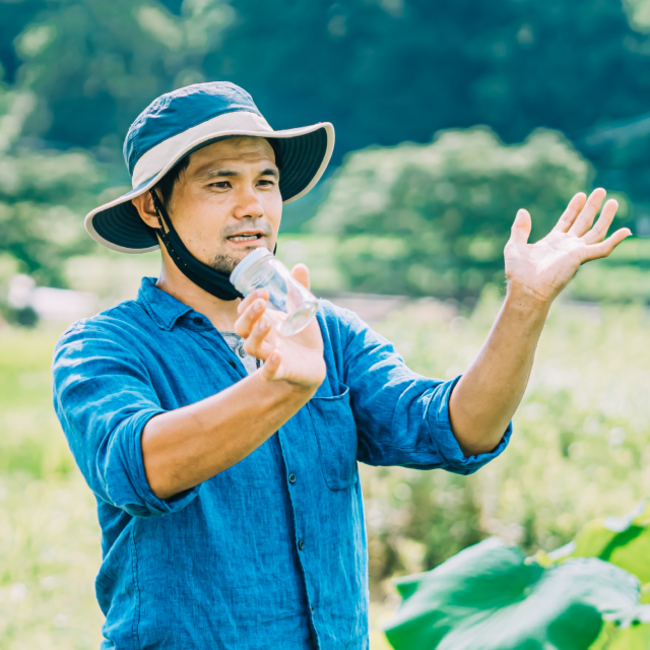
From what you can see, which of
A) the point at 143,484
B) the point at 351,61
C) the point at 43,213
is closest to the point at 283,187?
the point at 143,484

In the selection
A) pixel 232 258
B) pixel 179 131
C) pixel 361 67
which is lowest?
pixel 232 258

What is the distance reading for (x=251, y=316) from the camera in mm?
1076

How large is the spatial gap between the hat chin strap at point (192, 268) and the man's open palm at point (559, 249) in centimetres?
55

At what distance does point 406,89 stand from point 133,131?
3415cm

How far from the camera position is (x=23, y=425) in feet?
19.7

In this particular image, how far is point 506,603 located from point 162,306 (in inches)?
49.5

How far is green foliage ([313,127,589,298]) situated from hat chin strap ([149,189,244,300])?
43.8 ft

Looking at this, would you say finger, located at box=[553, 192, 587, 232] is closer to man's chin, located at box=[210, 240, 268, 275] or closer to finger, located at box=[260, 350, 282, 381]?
man's chin, located at box=[210, 240, 268, 275]

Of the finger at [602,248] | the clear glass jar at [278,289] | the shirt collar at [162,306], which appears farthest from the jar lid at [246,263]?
the finger at [602,248]

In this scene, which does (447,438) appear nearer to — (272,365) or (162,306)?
(272,365)

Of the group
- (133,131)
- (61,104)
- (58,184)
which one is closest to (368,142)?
(61,104)

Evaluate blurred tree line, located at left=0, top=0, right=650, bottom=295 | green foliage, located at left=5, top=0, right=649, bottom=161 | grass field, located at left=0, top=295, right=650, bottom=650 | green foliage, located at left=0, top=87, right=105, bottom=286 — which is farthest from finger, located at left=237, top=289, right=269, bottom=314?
green foliage, located at left=5, top=0, right=649, bottom=161

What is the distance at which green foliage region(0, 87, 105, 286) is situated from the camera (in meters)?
11.9

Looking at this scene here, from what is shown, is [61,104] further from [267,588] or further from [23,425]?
[267,588]
